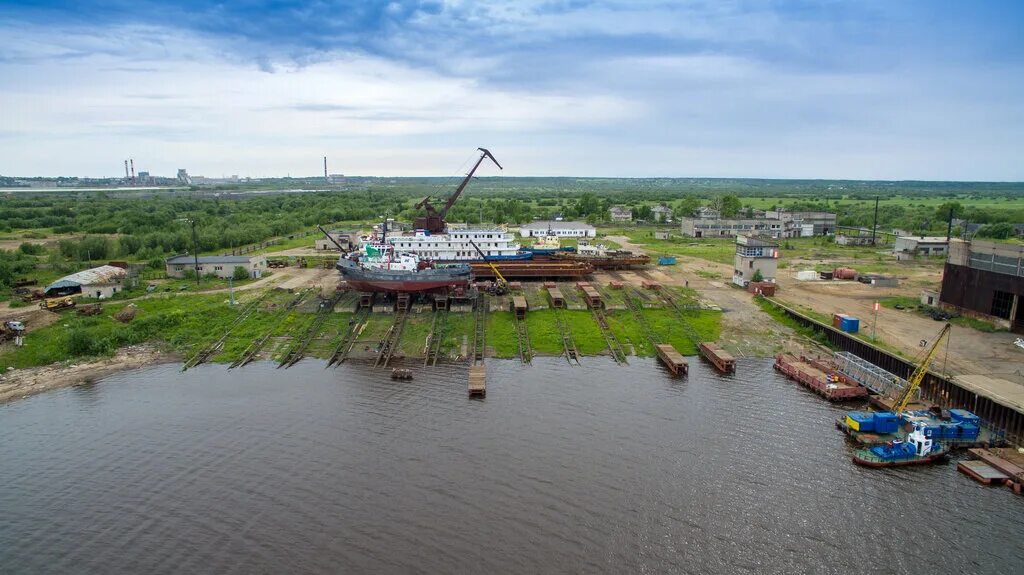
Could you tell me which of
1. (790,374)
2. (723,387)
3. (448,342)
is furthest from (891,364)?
(448,342)

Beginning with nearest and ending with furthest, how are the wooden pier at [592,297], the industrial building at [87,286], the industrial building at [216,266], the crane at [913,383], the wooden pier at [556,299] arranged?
the crane at [913,383], the wooden pier at [556,299], the wooden pier at [592,297], the industrial building at [87,286], the industrial building at [216,266]

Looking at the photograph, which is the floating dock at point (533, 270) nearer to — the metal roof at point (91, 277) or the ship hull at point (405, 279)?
Answer: the ship hull at point (405, 279)

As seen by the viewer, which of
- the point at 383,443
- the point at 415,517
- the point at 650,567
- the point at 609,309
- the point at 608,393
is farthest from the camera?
the point at 609,309

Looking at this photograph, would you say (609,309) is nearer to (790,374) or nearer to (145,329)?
(790,374)

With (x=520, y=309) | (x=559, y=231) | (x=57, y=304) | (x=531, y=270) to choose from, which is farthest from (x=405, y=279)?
(x=559, y=231)

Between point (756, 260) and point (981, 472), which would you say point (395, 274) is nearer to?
point (756, 260)

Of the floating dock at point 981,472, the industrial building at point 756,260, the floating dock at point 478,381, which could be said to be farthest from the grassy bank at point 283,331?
the floating dock at point 981,472

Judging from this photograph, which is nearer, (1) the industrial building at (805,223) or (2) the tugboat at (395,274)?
(2) the tugboat at (395,274)

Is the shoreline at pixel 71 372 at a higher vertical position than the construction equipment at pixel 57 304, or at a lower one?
lower
